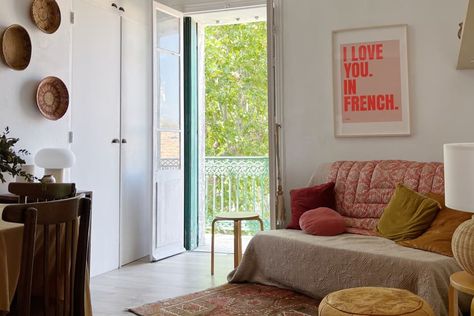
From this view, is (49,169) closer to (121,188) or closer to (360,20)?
(121,188)

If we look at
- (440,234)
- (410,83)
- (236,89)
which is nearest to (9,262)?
(440,234)

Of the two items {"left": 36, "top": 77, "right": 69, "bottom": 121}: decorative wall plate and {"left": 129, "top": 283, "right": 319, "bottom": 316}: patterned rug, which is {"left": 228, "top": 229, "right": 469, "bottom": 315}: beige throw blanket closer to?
{"left": 129, "top": 283, "right": 319, "bottom": 316}: patterned rug

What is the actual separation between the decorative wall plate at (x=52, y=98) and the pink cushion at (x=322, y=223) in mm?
2133

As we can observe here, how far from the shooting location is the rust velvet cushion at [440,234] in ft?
9.42

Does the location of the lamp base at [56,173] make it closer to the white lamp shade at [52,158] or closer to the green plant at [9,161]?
the white lamp shade at [52,158]

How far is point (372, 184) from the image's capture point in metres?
3.72

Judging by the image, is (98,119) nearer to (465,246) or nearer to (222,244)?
(222,244)

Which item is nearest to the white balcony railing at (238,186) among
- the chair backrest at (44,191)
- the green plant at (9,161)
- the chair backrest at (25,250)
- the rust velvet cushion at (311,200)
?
the rust velvet cushion at (311,200)

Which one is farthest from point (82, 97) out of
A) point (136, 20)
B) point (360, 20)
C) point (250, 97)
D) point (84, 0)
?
point (250, 97)

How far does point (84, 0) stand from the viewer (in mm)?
4086

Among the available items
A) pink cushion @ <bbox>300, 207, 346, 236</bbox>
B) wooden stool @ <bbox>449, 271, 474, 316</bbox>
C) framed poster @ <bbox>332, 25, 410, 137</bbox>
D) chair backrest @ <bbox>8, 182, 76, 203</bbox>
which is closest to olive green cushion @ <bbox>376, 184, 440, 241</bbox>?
pink cushion @ <bbox>300, 207, 346, 236</bbox>

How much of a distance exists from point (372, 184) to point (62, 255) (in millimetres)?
2639

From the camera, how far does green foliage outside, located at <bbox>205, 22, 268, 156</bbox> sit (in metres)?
7.62

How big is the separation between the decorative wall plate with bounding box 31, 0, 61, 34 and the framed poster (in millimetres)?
2409
